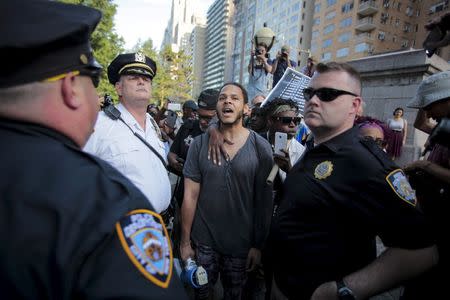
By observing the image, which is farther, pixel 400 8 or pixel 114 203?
pixel 400 8

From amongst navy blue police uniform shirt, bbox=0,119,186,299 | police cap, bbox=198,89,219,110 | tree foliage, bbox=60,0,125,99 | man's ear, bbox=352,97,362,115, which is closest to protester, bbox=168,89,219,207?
police cap, bbox=198,89,219,110

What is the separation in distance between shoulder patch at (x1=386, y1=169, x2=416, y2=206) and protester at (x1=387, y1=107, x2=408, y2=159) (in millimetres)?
6047

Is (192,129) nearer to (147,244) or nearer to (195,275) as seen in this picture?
(195,275)

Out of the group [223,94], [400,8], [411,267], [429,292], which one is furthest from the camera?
[400,8]

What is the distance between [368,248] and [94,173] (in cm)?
169

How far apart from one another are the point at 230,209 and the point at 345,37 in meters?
54.0

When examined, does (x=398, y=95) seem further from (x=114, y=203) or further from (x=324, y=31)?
(x=324, y=31)

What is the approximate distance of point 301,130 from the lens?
5.08m

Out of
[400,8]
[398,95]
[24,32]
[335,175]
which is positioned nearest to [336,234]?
[335,175]

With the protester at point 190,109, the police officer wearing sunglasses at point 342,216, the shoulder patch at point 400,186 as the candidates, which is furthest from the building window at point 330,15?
the shoulder patch at point 400,186

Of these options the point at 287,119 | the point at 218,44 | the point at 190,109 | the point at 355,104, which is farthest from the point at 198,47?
the point at 355,104

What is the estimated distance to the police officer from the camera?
0.71m

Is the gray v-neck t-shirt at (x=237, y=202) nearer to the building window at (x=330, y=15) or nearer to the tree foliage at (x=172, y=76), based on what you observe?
the tree foliage at (x=172, y=76)

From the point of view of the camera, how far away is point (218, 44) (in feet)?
474
